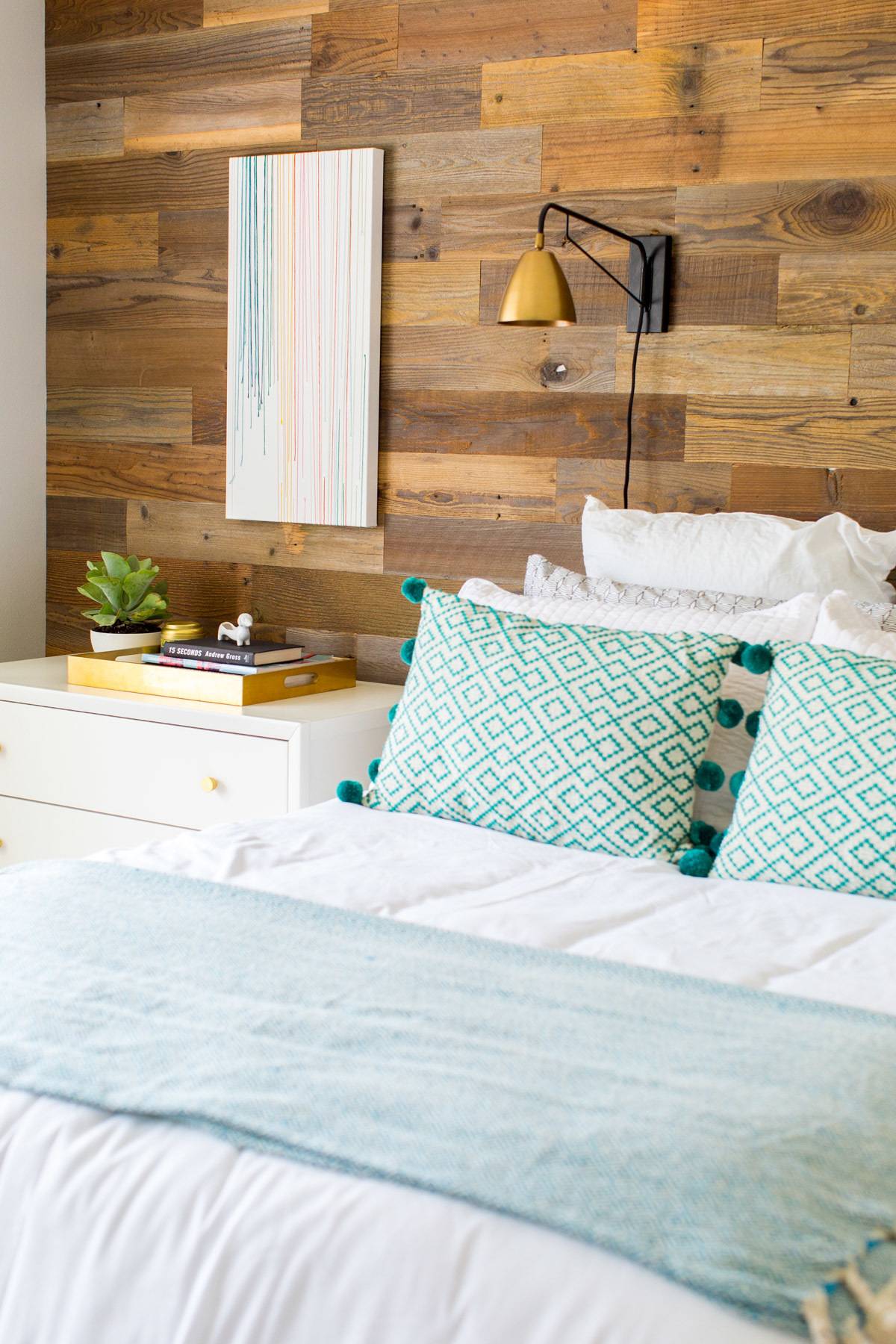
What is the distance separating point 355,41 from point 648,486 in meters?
1.12

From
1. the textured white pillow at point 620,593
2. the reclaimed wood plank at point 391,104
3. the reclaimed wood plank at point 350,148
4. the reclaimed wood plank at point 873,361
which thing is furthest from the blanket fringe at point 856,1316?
the reclaimed wood plank at point 391,104

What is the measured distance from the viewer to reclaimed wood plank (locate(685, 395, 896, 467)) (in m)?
2.43

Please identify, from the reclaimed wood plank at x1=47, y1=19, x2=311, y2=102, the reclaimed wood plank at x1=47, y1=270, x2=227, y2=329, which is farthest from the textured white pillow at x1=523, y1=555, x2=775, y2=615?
the reclaimed wood plank at x1=47, y1=19, x2=311, y2=102

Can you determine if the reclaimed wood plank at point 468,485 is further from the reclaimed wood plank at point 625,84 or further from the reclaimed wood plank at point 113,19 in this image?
the reclaimed wood plank at point 113,19

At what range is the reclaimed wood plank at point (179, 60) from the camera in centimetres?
293

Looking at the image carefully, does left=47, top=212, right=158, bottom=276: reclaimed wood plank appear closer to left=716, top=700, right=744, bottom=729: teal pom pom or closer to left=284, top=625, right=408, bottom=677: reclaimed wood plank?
left=284, top=625, right=408, bottom=677: reclaimed wood plank

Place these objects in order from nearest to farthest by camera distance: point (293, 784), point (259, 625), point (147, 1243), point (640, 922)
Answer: point (147, 1243), point (640, 922), point (293, 784), point (259, 625)

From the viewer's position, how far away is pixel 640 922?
1557 millimetres

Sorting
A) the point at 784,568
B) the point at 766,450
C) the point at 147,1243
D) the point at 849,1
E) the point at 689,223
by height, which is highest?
the point at 849,1

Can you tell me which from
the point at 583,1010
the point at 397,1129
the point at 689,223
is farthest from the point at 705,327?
the point at 397,1129

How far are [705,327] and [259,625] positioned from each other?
117 centimetres

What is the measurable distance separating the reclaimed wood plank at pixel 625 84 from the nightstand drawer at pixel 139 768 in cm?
132

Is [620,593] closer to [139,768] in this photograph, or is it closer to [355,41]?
[139,768]

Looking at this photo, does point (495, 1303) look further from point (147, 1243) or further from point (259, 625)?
Answer: point (259, 625)
